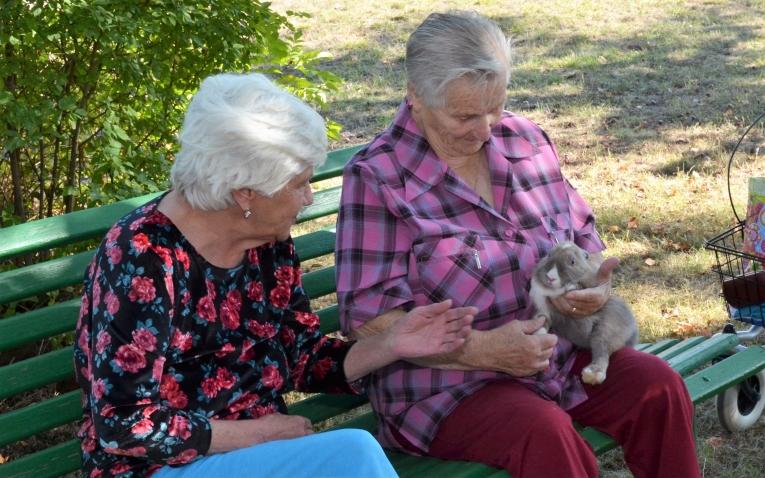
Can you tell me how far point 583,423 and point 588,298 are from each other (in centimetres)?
43

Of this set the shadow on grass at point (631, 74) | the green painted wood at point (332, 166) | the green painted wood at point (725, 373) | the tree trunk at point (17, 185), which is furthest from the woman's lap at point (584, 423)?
the shadow on grass at point (631, 74)

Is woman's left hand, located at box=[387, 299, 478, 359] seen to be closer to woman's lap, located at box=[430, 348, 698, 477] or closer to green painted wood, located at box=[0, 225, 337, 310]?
woman's lap, located at box=[430, 348, 698, 477]

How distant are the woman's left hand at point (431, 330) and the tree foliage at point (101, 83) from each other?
1633mm

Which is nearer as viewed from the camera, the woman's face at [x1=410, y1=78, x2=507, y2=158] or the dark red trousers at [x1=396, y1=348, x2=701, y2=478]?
the dark red trousers at [x1=396, y1=348, x2=701, y2=478]

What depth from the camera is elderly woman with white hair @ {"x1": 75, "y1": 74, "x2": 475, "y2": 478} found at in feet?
8.58

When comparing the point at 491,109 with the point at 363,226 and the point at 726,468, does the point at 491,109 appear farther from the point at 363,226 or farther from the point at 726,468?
the point at 726,468

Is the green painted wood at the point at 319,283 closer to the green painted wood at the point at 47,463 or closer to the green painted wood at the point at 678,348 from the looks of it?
the green painted wood at the point at 47,463

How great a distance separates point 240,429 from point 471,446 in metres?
0.67

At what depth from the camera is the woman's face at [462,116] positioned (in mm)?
3094

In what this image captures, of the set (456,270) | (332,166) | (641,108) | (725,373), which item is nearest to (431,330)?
(456,270)

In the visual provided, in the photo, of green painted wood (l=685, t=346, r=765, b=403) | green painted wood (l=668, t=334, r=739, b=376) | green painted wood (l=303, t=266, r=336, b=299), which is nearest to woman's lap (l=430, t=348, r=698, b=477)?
green painted wood (l=685, t=346, r=765, b=403)

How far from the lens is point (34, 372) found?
10.1 ft

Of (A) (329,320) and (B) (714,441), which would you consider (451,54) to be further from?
(B) (714,441)

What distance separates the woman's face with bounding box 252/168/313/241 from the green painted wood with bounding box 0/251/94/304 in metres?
0.68
